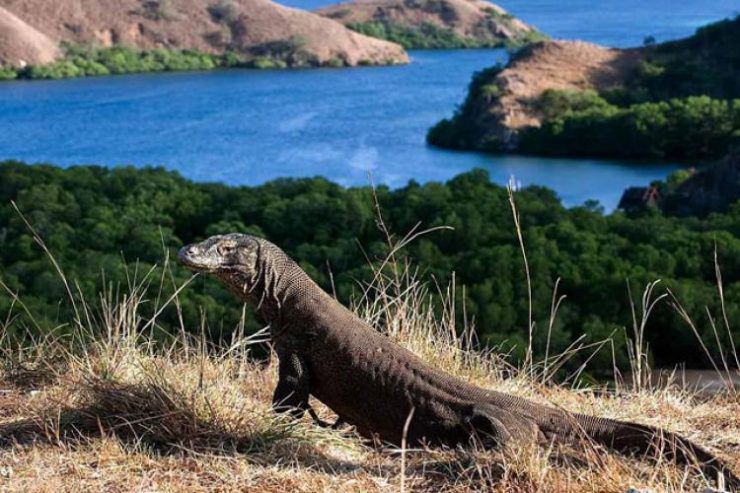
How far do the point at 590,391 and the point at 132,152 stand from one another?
152ft

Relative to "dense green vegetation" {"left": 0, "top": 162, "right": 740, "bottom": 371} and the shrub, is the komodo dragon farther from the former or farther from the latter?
the shrub

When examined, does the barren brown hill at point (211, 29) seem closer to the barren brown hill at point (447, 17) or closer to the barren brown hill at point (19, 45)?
the barren brown hill at point (19, 45)

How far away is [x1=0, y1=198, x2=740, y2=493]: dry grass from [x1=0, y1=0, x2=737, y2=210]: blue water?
34600 millimetres

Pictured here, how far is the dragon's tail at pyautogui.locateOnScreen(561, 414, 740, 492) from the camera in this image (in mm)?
3748

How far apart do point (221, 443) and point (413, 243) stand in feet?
79.7

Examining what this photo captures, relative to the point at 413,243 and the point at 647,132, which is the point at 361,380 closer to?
the point at 413,243

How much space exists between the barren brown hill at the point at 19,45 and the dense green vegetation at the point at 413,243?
1763 inches

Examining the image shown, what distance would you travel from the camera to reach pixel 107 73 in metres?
84.4

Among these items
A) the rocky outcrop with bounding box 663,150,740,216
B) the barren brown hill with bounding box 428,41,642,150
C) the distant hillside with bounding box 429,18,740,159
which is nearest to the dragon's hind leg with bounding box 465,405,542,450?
the rocky outcrop with bounding box 663,150,740,216

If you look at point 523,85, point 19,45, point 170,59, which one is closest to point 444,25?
point 170,59

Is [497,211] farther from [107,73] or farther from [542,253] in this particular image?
[107,73]

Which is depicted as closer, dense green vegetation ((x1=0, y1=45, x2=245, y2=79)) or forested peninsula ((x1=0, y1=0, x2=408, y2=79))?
dense green vegetation ((x1=0, y1=45, x2=245, y2=79))

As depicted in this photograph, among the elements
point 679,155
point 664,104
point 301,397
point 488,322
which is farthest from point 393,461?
point 664,104

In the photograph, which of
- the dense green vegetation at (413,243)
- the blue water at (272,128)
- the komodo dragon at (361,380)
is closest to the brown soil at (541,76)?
the blue water at (272,128)
